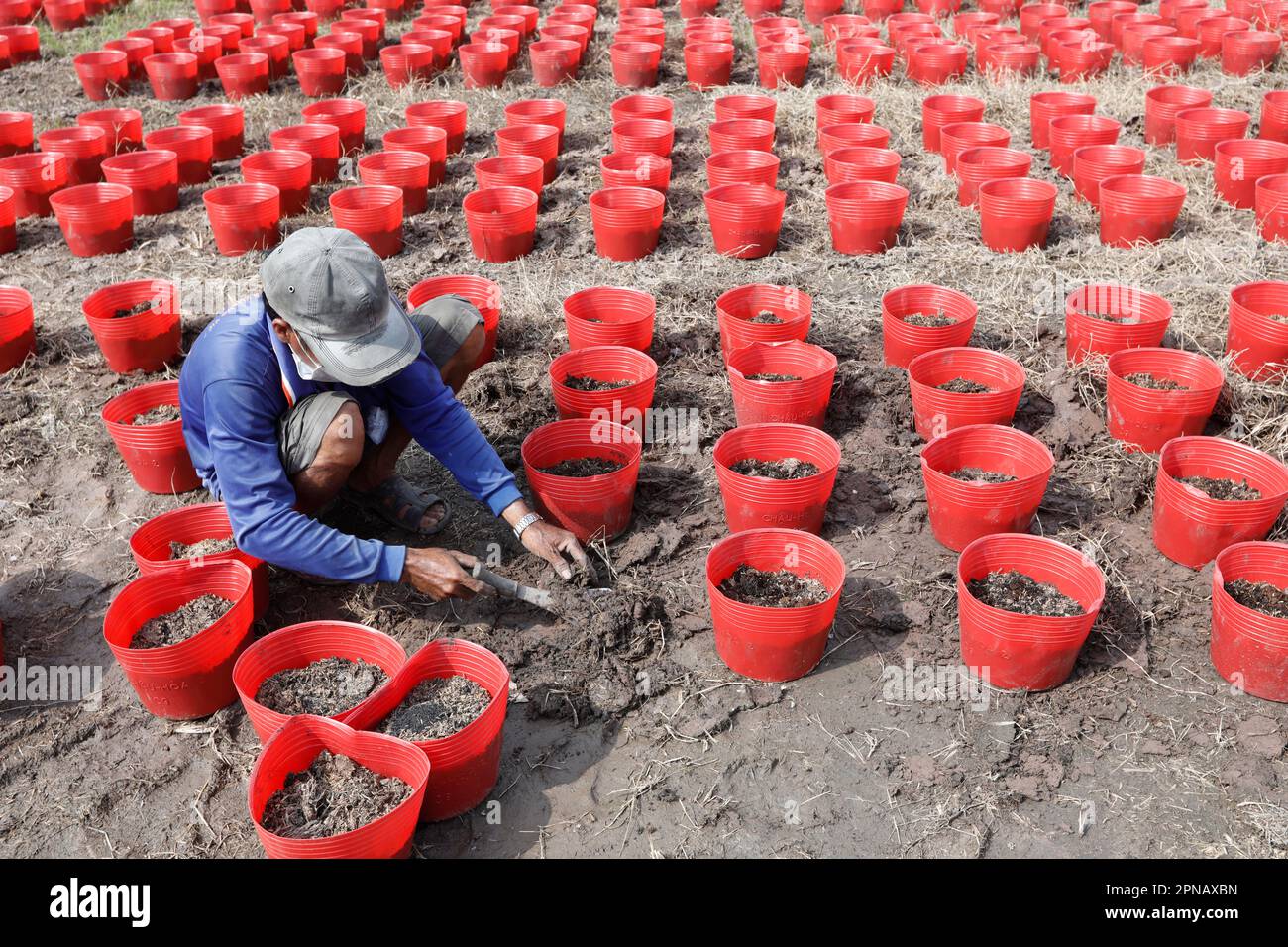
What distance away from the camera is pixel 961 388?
459 centimetres

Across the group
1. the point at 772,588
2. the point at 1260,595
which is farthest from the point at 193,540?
the point at 1260,595

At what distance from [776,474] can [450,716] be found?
1.71 metres

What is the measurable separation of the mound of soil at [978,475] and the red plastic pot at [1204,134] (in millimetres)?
3972

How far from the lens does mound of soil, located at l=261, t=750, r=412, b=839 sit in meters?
2.79

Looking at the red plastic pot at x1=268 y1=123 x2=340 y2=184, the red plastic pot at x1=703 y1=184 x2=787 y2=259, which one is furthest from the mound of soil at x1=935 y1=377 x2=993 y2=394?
the red plastic pot at x1=268 y1=123 x2=340 y2=184

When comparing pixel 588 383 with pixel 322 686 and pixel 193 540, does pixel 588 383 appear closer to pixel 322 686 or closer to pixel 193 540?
pixel 193 540

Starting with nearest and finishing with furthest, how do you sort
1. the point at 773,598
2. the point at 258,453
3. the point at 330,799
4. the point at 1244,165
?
the point at 330,799 → the point at 258,453 → the point at 773,598 → the point at 1244,165

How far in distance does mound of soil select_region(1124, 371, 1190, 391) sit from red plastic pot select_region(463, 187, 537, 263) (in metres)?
3.37

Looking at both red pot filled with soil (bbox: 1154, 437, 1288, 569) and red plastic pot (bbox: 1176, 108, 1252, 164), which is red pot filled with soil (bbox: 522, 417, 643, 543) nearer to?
red pot filled with soil (bbox: 1154, 437, 1288, 569)

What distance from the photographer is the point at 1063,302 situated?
540 centimetres

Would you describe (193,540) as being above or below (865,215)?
below

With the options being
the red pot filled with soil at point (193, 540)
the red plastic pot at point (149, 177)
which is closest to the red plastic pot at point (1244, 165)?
the red pot filled with soil at point (193, 540)

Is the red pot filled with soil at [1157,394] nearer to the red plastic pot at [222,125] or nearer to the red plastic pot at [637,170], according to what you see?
the red plastic pot at [637,170]

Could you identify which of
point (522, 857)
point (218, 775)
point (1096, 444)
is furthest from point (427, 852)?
point (1096, 444)
